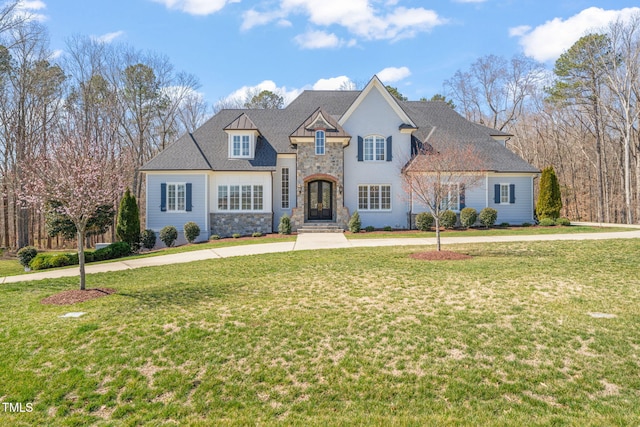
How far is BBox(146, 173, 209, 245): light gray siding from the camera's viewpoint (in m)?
20.5

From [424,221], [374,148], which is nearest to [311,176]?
[374,148]

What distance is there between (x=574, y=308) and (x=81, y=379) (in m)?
7.69

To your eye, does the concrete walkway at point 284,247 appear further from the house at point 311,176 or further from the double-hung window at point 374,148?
the double-hung window at point 374,148

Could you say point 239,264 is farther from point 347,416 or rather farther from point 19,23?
point 19,23

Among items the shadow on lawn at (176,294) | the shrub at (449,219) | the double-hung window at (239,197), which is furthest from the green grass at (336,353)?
the double-hung window at (239,197)

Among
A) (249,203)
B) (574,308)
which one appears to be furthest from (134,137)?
(574,308)

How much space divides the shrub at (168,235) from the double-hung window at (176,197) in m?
1.59

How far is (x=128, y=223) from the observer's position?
18.5m

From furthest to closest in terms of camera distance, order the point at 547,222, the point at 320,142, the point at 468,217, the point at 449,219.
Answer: the point at 320,142
the point at 547,222
the point at 468,217
the point at 449,219

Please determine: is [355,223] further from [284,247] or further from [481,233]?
[481,233]

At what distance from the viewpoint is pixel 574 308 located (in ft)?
21.4

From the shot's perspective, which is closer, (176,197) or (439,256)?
(439,256)

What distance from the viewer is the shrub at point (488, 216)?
67.9 feet

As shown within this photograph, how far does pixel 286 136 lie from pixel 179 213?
794 centimetres
